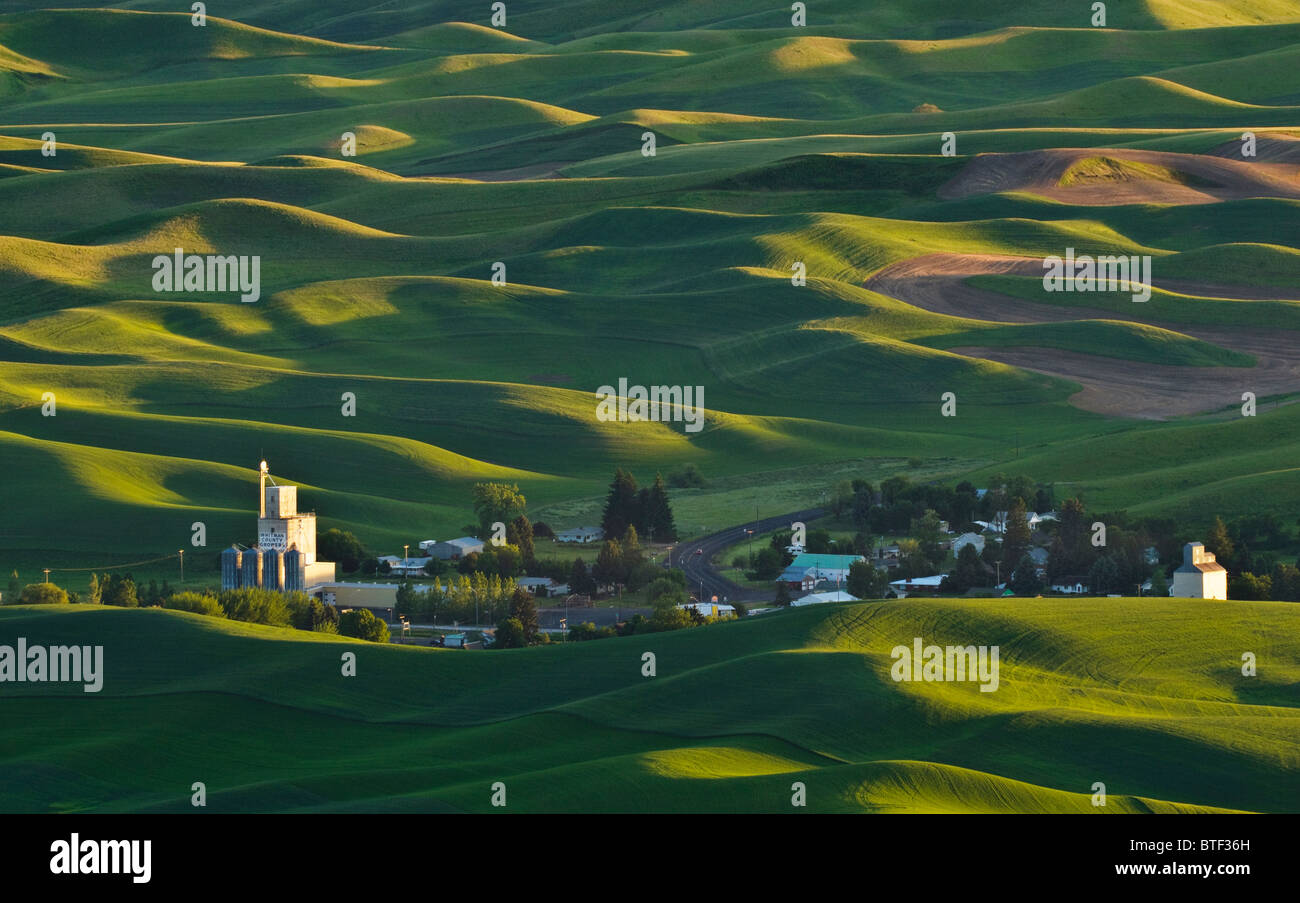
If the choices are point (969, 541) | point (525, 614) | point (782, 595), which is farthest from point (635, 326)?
point (525, 614)

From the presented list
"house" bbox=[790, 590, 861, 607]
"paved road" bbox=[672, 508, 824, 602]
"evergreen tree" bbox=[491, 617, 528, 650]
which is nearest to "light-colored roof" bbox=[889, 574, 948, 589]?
"house" bbox=[790, 590, 861, 607]

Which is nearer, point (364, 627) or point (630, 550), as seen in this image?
point (364, 627)

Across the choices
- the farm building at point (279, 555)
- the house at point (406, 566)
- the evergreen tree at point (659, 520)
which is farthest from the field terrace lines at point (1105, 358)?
the farm building at point (279, 555)

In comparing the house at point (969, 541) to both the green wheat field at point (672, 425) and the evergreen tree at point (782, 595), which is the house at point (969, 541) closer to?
the green wheat field at point (672, 425)

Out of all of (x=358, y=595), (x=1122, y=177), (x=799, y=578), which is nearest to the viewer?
(x=358, y=595)

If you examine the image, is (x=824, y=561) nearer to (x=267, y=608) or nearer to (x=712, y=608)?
(x=712, y=608)

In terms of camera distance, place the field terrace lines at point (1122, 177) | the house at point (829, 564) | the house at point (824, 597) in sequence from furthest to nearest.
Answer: the field terrace lines at point (1122, 177) < the house at point (829, 564) < the house at point (824, 597)
